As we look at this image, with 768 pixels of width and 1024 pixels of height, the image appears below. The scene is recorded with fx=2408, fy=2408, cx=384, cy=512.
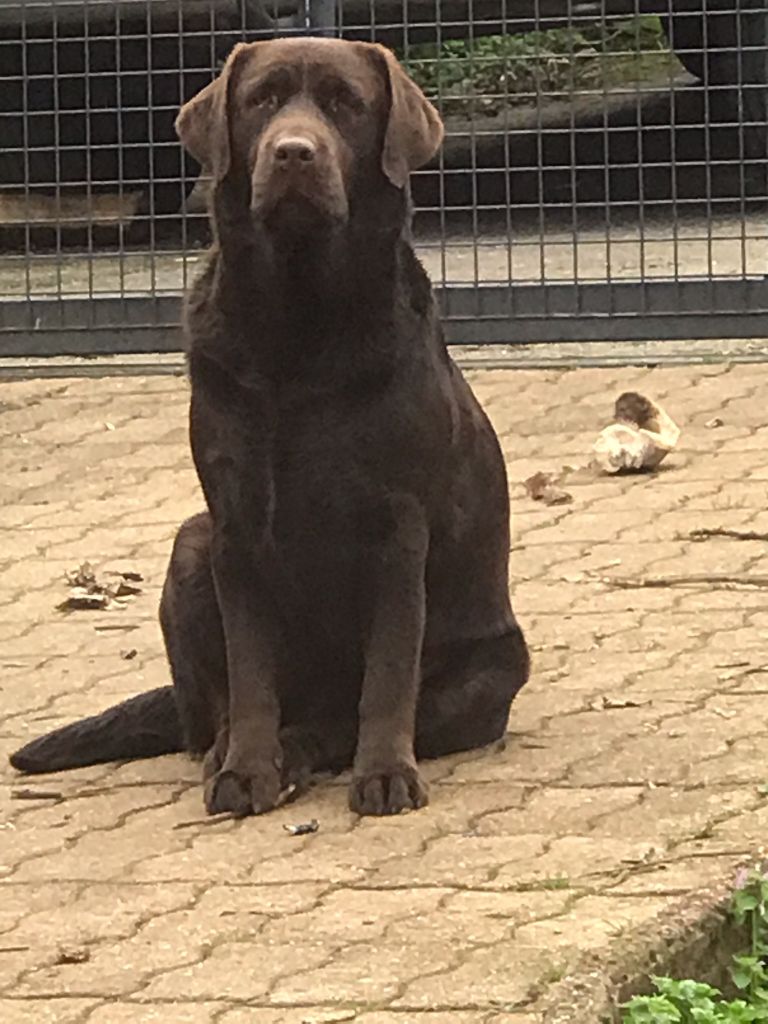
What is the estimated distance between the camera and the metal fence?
8398 mm

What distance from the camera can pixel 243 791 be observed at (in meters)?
4.13

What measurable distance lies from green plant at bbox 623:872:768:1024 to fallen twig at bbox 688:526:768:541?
2.67 meters

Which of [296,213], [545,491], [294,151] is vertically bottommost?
[545,491]

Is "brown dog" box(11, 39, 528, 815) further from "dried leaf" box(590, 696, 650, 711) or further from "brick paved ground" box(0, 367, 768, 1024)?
"dried leaf" box(590, 696, 650, 711)

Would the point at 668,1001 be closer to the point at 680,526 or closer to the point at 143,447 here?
the point at 680,526

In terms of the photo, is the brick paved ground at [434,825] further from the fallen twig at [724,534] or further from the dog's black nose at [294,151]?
the dog's black nose at [294,151]

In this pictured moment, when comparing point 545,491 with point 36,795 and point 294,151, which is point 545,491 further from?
point 294,151

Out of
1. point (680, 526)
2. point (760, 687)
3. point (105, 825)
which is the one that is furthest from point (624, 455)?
point (105, 825)

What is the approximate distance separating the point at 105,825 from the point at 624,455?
3229 millimetres

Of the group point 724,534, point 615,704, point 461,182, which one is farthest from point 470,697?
point 461,182

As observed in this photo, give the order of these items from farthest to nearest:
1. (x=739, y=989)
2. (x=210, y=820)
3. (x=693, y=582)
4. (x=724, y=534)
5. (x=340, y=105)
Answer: (x=724, y=534) → (x=693, y=582) → (x=340, y=105) → (x=210, y=820) → (x=739, y=989)

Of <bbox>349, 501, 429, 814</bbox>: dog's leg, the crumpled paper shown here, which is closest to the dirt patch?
<bbox>349, 501, 429, 814</bbox>: dog's leg

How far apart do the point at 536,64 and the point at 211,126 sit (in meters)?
5.30

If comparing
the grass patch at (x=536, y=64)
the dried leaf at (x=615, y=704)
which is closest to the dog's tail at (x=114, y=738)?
the dried leaf at (x=615, y=704)
